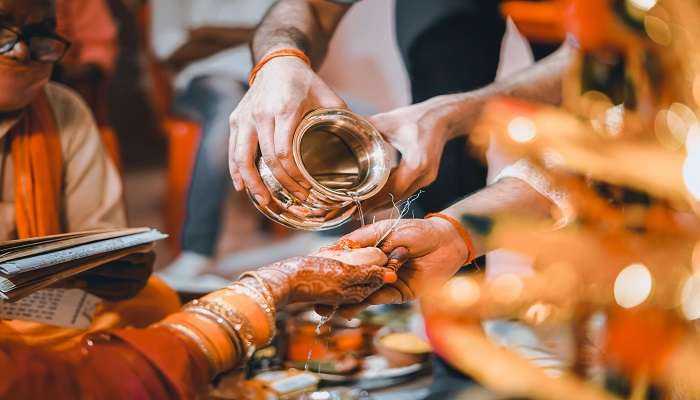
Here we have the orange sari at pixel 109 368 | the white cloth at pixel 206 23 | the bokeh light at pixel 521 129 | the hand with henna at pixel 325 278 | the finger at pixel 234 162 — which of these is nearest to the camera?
the orange sari at pixel 109 368

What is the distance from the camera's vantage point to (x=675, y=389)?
94cm

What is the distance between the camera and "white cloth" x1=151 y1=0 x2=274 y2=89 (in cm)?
106

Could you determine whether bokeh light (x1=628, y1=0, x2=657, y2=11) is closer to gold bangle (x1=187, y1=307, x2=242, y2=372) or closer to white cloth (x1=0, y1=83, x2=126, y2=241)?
A: gold bangle (x1=187, y1=307, x2=242, y2=372)

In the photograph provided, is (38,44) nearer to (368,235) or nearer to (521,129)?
(368,235)

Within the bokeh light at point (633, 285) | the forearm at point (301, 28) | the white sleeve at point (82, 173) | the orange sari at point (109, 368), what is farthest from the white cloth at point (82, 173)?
the bokeh light at point (633, 285)

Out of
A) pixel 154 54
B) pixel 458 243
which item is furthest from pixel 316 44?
pixel 154 54

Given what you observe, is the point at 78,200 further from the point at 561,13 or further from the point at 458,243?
the point at 561,13

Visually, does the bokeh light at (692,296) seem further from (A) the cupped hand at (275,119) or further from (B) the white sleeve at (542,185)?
(A) the cupped hand at (275,119)

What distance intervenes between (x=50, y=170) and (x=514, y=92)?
669 millimetres

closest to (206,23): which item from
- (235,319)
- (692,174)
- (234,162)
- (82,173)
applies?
(82,173)

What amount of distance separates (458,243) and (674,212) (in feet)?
0.88

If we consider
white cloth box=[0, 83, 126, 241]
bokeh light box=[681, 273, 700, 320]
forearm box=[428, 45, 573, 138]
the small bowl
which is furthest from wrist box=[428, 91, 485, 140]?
white cloth box=[0, 83, 126, 241]

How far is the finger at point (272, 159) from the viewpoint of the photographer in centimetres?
77

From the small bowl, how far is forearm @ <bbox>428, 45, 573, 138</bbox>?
16.8 inches
